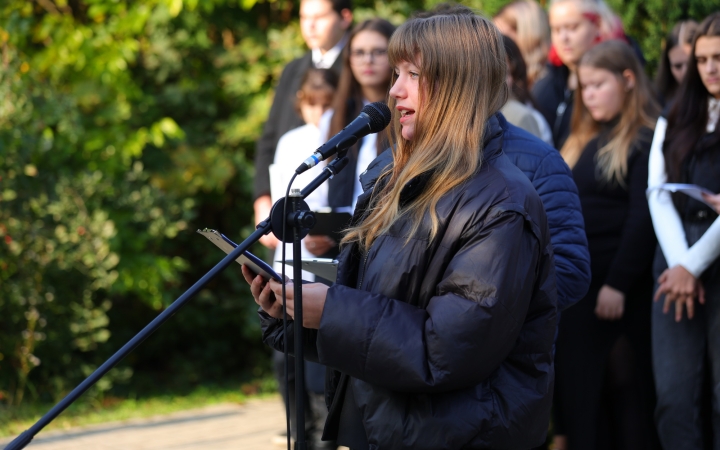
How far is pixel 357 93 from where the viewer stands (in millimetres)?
4375

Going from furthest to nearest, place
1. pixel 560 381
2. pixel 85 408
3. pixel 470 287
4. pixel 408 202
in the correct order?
1. pixel 85 408
2. pixel 560 381
3. pixel 408 202
4. pixel 470 287

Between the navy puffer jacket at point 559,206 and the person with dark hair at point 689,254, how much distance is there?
71 centimetres

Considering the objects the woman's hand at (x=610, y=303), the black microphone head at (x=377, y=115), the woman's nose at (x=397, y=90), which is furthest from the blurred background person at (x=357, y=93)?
the woman's nose at (x=397, y=90)

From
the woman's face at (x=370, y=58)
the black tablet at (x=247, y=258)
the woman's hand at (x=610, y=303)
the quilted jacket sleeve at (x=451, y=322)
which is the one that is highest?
the woman's face at (x=370, y=58)

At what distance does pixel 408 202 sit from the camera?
219 cm

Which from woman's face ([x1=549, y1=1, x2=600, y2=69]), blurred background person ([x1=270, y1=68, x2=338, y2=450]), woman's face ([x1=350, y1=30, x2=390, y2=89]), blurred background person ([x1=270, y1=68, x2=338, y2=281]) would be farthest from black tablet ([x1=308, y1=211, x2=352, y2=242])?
woman's face ([x1=549, y1=1, x2=600, y2=69])

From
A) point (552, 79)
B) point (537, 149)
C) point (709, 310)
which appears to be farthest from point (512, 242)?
point (552, 79)

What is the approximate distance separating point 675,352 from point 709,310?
222 millimetres

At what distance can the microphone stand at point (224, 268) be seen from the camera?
1.99 metres

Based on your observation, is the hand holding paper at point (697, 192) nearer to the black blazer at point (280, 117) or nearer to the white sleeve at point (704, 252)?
the white sleeve at point (704, 252)

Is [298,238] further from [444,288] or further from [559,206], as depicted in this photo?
[559,206]

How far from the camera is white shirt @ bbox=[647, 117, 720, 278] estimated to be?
3.38 meters

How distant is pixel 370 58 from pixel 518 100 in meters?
0.84

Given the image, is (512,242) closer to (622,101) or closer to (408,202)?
(408,202)
